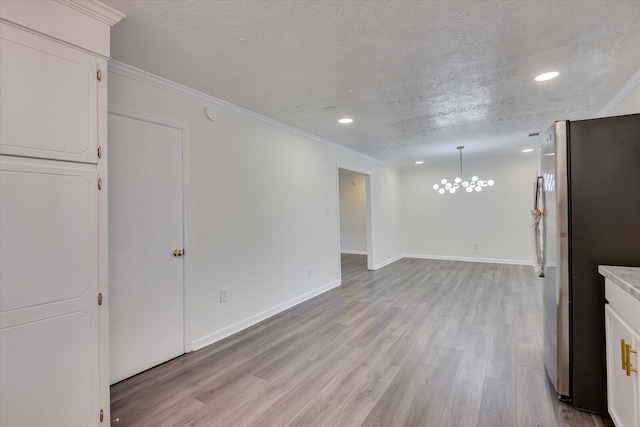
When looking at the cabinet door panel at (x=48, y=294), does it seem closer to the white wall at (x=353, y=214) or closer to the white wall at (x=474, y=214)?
the white wall at (x=474, y=214)

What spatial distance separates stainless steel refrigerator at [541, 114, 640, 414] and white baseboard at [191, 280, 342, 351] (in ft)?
9.17

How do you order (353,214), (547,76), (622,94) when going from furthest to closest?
1. (353,214)
2. (622,94)
3. (547,76)

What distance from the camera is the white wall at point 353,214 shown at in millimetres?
8906

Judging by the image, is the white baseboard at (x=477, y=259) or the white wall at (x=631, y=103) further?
the white baseboard at (x=477, y=259)

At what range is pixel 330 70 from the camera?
2.40 metres

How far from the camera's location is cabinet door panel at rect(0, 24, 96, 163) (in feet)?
4.42

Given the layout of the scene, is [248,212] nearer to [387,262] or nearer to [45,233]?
[45,233]

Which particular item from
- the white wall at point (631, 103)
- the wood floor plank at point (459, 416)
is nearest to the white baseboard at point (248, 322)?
the wood floor plank at point (459, 416)

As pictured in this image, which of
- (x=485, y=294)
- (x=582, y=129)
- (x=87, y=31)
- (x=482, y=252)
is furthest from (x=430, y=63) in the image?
(x=482, y=252)

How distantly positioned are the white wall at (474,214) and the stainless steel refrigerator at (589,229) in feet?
16.9

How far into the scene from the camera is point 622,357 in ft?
5.00

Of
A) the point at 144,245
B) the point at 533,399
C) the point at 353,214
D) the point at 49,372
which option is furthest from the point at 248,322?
the point at 353,214

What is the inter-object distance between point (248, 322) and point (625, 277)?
317 centimetres

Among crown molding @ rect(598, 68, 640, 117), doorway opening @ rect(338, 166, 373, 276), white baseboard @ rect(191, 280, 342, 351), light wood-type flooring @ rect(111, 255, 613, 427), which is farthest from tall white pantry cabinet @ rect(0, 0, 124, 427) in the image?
doorway opening @ rect(338, 166, 373, 276)
